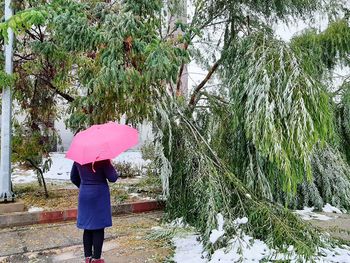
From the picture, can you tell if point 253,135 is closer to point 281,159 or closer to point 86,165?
point 281,159

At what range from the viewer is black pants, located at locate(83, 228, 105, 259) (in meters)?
4.09

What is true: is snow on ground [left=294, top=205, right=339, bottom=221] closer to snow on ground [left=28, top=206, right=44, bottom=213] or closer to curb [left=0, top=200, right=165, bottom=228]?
curb [left=0, top=200, right=165, bottom=228]

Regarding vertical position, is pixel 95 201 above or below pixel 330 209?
above

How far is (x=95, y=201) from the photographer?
397cm

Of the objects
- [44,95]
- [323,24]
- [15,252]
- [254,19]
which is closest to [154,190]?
[44,95]

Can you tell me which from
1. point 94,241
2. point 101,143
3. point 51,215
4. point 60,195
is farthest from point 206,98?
point 94,241

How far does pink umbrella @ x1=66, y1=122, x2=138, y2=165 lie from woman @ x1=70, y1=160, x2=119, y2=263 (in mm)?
212

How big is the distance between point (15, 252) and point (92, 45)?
2.91 meters

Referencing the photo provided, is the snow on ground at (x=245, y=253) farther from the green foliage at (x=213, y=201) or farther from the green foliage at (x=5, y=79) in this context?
the green foliage at (x=5, y=79)

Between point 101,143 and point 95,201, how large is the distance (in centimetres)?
59

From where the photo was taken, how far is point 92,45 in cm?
556

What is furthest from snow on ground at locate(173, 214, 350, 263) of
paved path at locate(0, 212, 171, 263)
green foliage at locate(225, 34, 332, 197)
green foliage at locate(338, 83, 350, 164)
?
green foliage at locate(338, 83, 350, 164)

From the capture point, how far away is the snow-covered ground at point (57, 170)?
9.62 metres

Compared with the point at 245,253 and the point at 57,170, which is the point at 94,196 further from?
the point at 57,170
